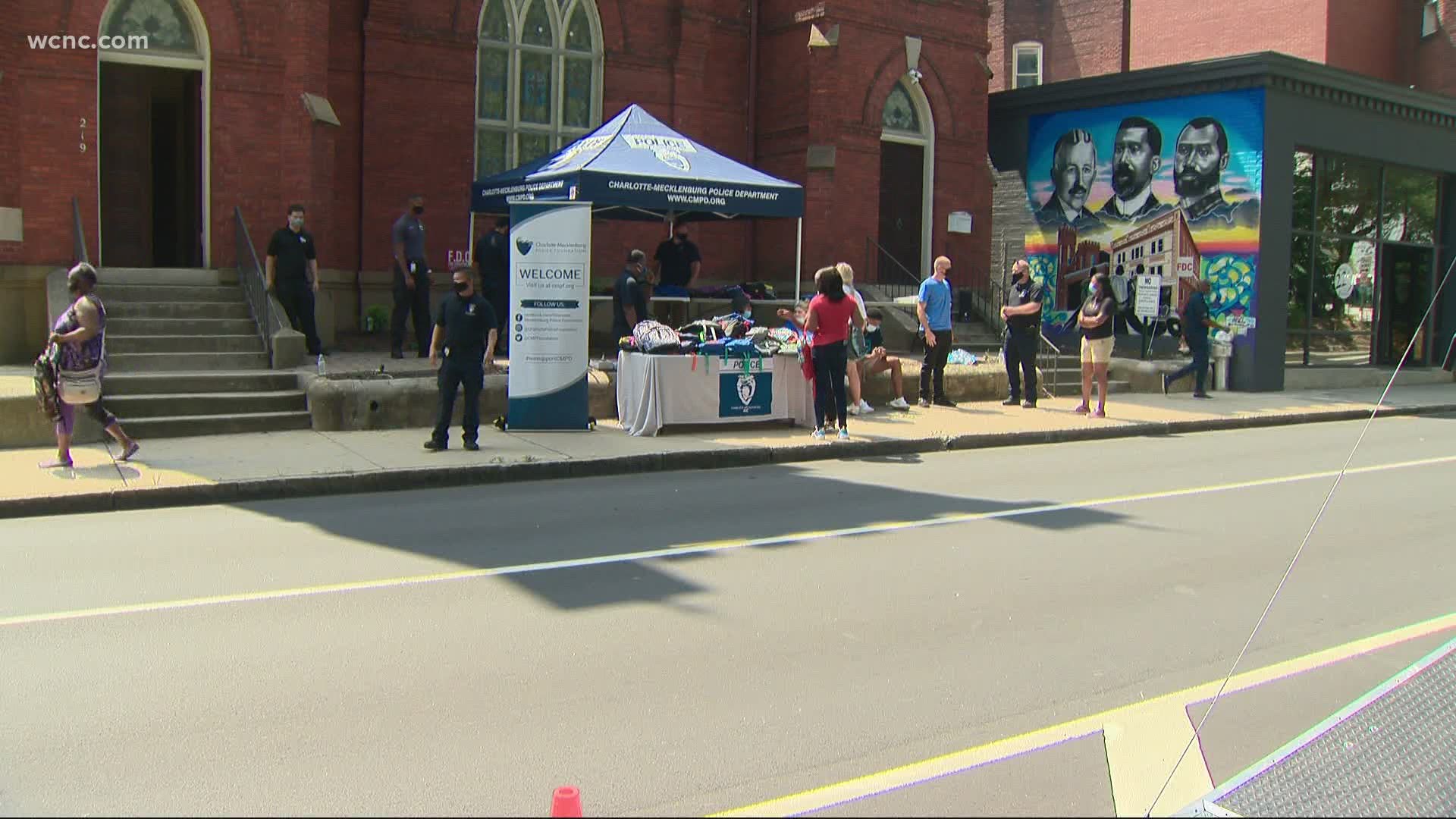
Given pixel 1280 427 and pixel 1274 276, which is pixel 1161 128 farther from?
pixel 1280 427

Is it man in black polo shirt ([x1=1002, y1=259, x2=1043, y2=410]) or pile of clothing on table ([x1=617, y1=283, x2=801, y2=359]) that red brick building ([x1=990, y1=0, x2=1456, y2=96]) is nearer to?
man in black polo shirt ([x1=1002, y1=259, x2=1043, y2=410])

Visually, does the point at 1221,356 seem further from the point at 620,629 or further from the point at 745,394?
the point at 620,629

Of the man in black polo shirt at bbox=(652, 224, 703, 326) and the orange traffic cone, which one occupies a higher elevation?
the man in black polo shirt at bbox=(652, 224, 703, 326)

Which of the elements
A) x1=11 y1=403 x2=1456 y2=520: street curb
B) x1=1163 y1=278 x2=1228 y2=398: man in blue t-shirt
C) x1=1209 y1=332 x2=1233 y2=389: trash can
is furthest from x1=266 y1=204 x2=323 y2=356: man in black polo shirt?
x1=1209 y1=332 x2=1233 y2=389: trash can

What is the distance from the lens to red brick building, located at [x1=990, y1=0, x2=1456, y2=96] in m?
32.2

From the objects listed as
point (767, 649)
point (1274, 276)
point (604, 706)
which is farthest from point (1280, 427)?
point (604, 706)

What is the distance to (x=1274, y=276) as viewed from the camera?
2155 centimetres

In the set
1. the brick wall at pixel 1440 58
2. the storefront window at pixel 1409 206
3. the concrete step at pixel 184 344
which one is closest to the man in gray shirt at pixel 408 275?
the concrete step at pixel 184 344

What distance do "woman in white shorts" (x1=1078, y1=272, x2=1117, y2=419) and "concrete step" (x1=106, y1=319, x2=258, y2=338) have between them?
10.6 metres

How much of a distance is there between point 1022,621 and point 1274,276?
17.6 metres

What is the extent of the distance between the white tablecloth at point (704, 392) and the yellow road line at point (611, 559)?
4736 millimetres

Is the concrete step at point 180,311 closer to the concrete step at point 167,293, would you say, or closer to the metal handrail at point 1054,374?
the concrete step at point 167,293

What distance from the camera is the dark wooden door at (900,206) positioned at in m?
22.8

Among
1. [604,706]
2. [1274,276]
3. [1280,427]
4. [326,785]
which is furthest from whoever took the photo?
[1274,276]
